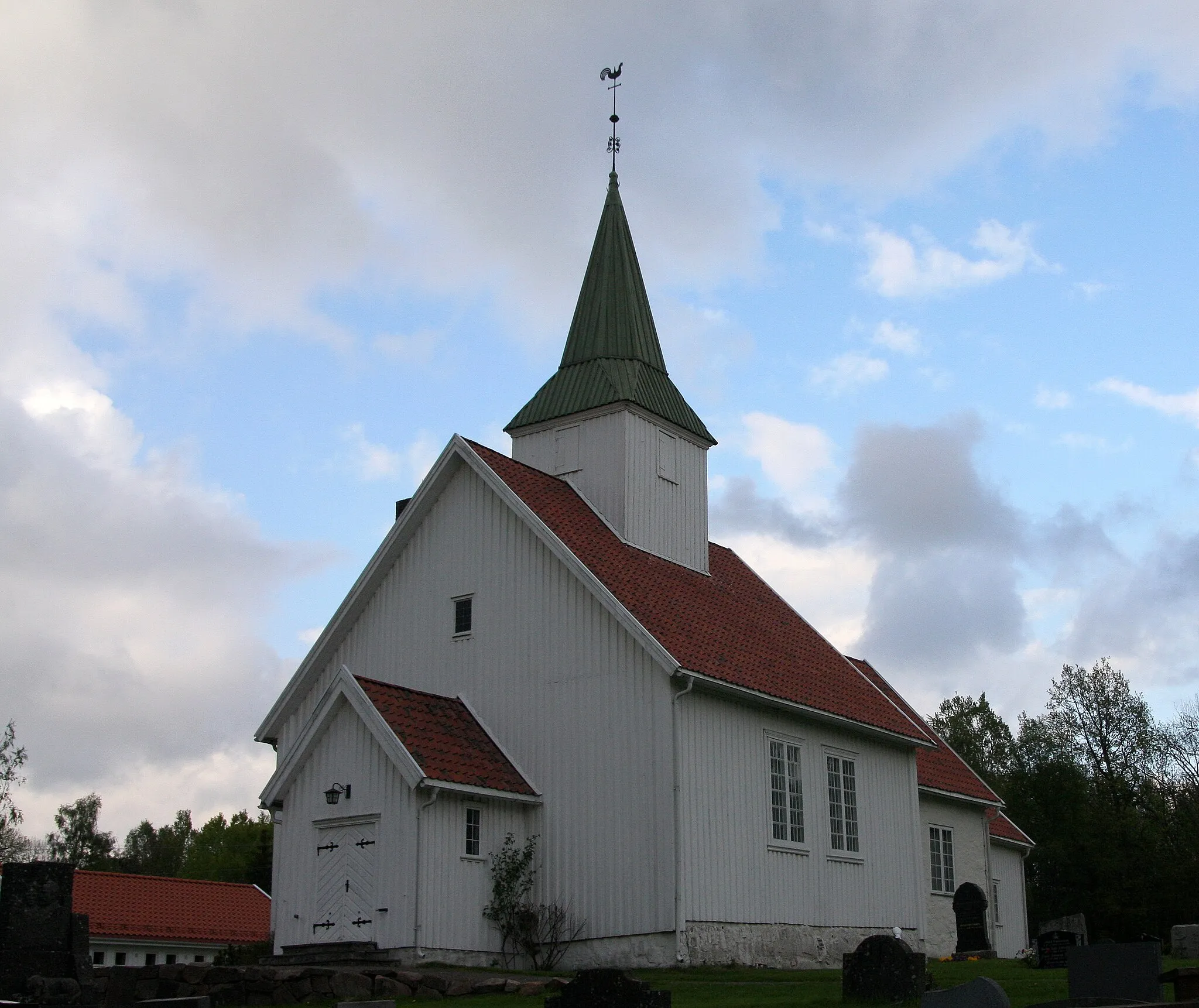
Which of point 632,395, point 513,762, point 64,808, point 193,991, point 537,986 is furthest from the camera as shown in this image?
point 64,808

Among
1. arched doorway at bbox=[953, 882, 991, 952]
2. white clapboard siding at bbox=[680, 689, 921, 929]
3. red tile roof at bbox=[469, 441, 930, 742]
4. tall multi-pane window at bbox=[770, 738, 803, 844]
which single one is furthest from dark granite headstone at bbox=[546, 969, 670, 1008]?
arched doorway at bbox=[953, 882, 991, 952]

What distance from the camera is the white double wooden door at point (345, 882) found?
20891mm

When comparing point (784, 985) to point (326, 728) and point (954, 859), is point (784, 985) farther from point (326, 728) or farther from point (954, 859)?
point (954, 859)

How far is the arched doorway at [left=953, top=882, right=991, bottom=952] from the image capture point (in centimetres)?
2822

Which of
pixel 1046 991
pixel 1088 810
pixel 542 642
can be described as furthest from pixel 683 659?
pixel 1088 810

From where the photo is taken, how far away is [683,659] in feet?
71.7

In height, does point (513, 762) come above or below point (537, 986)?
above

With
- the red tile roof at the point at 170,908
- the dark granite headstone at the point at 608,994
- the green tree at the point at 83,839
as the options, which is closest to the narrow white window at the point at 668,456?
the dark granite headstone at the point at 608,994

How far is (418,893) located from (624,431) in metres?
10.0

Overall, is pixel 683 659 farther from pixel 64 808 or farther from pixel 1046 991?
pixel 64 808

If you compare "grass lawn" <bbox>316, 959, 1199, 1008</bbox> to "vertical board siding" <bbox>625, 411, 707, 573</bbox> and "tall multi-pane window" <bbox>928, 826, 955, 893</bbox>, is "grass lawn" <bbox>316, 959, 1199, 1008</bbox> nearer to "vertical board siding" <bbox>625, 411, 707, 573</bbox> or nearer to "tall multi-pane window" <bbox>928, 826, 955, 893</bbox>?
"tall multi-pane window" <bbox>928, 826, 955, 893</bbox>

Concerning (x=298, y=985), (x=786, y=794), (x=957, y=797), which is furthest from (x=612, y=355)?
(x=298, y=985)

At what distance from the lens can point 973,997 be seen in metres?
9.29

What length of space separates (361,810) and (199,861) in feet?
232
